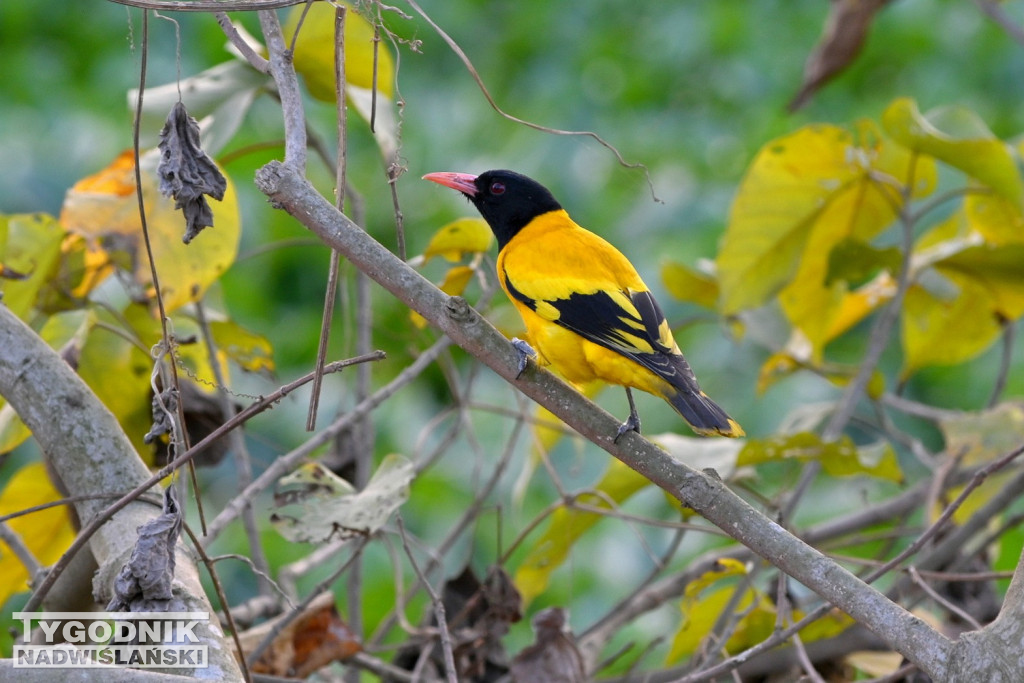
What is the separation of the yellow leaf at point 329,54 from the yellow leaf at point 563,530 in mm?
727

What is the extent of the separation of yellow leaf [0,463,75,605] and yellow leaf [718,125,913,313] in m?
1.18

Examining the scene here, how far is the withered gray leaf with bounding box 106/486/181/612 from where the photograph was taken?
41.3 inches

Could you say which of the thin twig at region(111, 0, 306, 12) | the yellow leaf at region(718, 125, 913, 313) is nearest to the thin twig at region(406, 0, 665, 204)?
the thin twig at region(111, 0, 306, 12)

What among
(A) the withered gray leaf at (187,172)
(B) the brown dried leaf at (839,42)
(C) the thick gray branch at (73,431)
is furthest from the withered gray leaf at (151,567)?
(B) the brown dried leaf at (839,42)

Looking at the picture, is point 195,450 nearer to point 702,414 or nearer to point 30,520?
point 702,414

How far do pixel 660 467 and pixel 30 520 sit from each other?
1081mm

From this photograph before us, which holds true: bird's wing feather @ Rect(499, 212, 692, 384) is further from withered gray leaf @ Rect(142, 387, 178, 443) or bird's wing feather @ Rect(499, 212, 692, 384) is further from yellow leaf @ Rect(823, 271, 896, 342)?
yellow leaf @ Rect(823, 271, 896, 342)

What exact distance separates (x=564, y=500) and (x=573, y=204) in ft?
7.40

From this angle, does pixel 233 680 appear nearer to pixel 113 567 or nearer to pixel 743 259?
pixel 113 567

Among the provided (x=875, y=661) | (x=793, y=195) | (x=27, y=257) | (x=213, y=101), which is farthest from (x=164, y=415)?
(x=793, y=195)

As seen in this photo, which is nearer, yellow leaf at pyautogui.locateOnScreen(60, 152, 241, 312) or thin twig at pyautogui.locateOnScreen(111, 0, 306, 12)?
thin twig at pyautogui.locateOnScreen(111, 0, 306, 12)

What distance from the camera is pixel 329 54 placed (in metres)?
1.73

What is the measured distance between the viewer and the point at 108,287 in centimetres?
285

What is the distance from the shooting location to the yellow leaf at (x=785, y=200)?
200 cm
